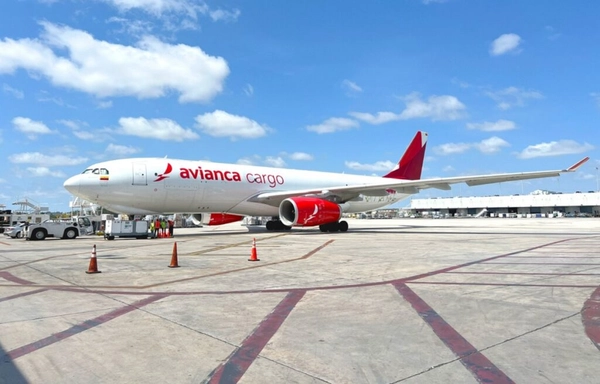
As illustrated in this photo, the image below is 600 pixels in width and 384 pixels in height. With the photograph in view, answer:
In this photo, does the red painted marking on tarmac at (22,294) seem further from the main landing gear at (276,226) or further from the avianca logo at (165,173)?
the main landing gear at (276,226)

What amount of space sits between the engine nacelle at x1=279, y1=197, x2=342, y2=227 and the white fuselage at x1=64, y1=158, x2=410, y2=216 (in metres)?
2.39

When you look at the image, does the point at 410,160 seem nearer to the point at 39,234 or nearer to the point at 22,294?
the point at 39,234

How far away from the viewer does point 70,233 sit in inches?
907

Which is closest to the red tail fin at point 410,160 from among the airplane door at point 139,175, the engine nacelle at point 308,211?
the engine nacelle at point 308,211

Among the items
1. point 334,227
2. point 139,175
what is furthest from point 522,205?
point 139,175

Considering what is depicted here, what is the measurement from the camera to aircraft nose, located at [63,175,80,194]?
19.1 meters

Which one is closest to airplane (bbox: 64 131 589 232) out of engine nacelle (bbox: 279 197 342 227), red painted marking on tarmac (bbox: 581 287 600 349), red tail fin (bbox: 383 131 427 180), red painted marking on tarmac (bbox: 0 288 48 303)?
engine nacelle (bbox: 279 197 342 227)

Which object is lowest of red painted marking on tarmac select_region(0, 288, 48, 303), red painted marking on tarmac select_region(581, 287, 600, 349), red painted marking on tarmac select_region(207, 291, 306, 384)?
red painted marking on tarmac select_region(581, 287, 600, 349)

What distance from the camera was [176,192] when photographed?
21.1m

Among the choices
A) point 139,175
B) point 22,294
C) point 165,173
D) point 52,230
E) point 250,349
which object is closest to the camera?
point 250,349

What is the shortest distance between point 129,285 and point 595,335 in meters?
7.01

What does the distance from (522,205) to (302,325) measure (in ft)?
355

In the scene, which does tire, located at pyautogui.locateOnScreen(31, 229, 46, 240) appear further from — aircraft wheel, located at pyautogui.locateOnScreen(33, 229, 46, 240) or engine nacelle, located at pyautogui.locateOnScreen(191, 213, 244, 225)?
engine nacelle, located at pyautogui.locateOnScreen(191, 213, 244, 225)

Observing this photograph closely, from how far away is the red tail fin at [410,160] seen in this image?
3412cm
